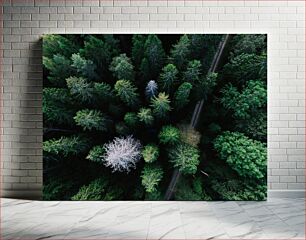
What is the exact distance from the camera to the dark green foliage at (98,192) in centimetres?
462

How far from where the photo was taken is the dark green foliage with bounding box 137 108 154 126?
4594 millimetres

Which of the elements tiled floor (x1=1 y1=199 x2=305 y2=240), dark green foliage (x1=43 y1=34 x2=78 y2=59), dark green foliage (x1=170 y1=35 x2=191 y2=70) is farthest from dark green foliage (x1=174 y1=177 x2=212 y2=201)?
dark green foliage (x1=43 y1=34 x2=78 y2=59)

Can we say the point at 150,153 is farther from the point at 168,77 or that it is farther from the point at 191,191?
the point at 168,77

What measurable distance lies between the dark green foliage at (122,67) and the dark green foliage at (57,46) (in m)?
0.42

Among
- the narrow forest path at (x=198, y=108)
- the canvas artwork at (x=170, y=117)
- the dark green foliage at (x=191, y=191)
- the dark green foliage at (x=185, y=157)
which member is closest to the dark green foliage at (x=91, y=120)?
the canvas artwork at (x=170, y=117)

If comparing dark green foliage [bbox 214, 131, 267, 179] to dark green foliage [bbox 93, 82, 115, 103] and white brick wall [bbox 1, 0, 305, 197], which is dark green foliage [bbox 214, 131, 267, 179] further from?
dark green foliage [bbox 93, 82, 115, 103]

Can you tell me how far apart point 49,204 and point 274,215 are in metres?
2.10

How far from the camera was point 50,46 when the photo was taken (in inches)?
184

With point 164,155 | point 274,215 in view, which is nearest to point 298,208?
point 274,215

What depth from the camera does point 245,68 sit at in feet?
15.1

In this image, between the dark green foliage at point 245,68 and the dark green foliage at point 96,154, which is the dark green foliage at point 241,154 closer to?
the dark green foliage at point 245,68

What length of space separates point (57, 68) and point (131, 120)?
908 mm

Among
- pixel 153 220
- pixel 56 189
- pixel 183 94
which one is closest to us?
pixel 153 220

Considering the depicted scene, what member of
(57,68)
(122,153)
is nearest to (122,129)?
(122,153)
